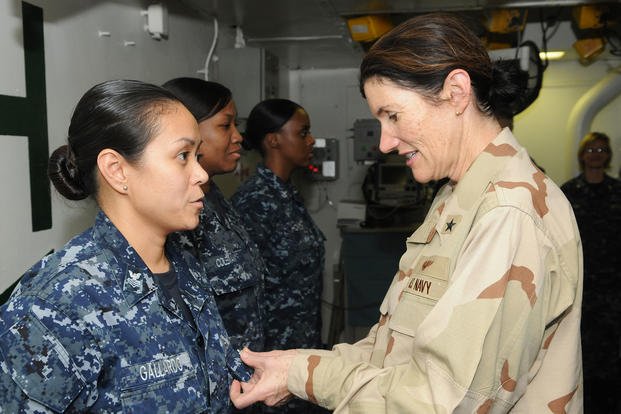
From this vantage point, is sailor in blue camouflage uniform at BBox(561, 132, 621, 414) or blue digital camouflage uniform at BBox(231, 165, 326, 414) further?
sailor in blue camouflage uniform at BBox(561, 132, 621, 414)

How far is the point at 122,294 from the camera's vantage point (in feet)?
3.56

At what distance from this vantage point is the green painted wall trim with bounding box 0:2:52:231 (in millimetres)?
1582

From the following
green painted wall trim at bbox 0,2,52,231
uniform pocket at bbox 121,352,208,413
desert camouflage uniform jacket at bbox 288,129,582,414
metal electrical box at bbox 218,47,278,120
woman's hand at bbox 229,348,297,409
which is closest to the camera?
desert camouflage uniform jacket at bbox 288,129,582,414

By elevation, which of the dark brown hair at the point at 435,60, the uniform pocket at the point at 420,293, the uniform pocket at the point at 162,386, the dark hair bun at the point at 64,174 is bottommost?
the uniform pocket at the point at 162,386

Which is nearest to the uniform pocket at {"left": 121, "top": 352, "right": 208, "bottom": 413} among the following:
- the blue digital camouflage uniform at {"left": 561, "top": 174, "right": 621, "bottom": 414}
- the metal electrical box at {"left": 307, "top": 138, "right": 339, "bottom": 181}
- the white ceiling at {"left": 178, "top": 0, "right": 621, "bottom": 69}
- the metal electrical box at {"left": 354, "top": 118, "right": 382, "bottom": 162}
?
the white ceiling at {"left": 178, "top": 0, "right": 621, "bottom": 69}

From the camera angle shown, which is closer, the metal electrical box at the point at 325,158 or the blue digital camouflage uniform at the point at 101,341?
the blue digital camouflage uniform at the point at 101,341

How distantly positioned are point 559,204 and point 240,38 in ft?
9.47

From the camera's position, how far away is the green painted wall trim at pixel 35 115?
1582 mm

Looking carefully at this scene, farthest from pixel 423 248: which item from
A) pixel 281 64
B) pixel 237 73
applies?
pixel 281 64

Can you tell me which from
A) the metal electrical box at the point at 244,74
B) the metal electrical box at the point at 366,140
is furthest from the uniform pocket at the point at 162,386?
the metal electrical box at the point at 366,140

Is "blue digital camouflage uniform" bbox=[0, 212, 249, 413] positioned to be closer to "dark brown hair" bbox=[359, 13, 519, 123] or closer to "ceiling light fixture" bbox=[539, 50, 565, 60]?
"dark brown hair" bbox=[359, 13, 519, 123]

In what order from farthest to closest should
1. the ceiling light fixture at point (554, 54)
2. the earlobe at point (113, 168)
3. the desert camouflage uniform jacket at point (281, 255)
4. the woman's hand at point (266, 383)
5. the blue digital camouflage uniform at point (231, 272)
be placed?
the ceiling light fixture at point (554, 54) < the desert camouflage uniform jacket at point (281, 255) < the blue digital camouflage uniform at point (231, 272) < the woman's hand at point (266, 383) < the earlobe at point (113, 168)

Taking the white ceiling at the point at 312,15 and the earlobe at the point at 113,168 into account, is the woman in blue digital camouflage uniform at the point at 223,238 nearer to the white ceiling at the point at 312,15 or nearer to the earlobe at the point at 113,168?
the earlobe at the point at 113,168

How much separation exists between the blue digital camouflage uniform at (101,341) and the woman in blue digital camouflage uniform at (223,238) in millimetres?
590
